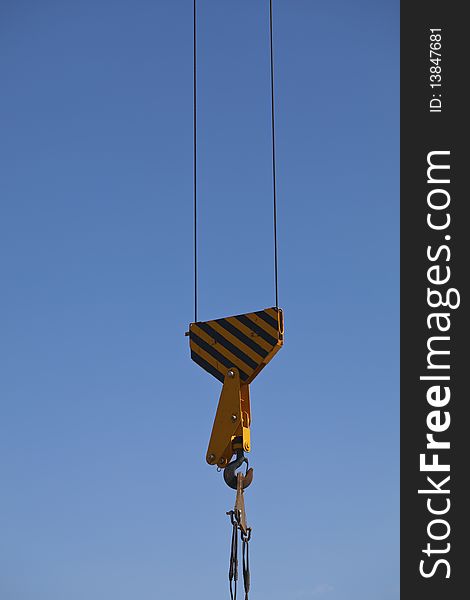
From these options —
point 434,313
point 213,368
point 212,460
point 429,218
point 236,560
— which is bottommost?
point 236,560

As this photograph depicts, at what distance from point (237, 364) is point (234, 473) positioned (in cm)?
85

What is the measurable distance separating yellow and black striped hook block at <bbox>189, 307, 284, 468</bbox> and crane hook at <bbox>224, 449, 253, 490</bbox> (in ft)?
0.21

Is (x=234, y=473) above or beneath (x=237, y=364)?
beneath

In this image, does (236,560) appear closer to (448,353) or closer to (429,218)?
(448,353)

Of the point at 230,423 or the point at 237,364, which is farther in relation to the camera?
the point at 237,364

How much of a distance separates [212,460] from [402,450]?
9.52ft

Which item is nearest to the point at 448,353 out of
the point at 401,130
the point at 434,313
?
the point at 434,313

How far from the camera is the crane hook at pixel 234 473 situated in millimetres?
9359

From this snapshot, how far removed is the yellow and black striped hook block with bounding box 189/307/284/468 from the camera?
9453 millimetres

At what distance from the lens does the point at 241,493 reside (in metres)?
9.25

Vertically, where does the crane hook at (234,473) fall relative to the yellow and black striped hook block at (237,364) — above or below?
below

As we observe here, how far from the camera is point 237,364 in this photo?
9594 millimetres

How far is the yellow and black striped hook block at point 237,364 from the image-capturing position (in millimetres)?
9453

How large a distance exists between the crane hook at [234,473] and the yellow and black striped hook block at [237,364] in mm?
64
